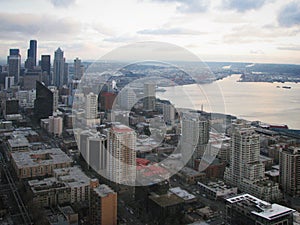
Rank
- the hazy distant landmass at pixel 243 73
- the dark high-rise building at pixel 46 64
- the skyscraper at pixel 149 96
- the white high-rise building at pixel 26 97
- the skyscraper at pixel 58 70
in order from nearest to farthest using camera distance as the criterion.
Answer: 1. the hazy distant landmass at pixel 243 73
2. the skyscraper at pixel 149 96
3. the white high-rise building at pixel 26 97
4. the skyscraper at pixel 58 70
5. the dark high-rise building at pixel 46 64

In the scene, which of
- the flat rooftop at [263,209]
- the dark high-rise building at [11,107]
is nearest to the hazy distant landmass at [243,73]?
the flat rooftop at [263,209]

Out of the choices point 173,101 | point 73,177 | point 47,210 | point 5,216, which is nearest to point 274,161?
point 173,101

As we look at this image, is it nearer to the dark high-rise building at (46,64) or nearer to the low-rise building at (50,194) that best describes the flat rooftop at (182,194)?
the low-rise building at (50,194)

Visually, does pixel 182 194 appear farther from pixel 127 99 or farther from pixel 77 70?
pixel 77 70

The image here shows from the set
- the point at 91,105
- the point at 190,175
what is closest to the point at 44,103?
the point at 91,105

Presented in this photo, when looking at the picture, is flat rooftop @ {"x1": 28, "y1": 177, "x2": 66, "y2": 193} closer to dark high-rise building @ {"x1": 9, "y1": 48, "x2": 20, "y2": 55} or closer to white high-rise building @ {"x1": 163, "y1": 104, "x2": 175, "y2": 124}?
white high-rise building @ {"x1": 163, "y1": 104, "x2": 175, "y2": 124}

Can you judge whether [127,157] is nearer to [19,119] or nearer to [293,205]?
[293,205]

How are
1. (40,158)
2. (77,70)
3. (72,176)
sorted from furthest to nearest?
(77,70) < (40,158) < (72,176)

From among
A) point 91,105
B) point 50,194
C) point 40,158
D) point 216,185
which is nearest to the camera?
point 50,194
